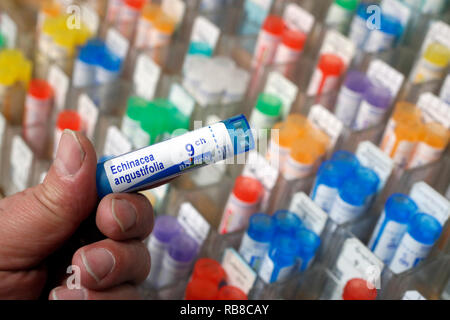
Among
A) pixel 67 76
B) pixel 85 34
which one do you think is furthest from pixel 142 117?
pixel 85 34

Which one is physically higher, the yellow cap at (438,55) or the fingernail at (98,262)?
the yellow cap at (438,55)

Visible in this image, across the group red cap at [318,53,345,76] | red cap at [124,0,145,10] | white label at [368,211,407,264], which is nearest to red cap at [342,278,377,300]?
white label at [368,211,407,264]

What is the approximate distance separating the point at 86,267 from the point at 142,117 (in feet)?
2.47

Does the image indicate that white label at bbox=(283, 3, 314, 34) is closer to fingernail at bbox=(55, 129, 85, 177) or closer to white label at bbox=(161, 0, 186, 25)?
white label at bbox=(161, 0, 186, 25)

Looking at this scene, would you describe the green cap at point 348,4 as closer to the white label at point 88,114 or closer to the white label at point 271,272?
the white label at point 88,114

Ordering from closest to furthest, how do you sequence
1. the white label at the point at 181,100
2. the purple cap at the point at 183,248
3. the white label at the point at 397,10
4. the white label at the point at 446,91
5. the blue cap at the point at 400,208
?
the blue cap at the point at 400,208, the purple cap at the point at 183,248, the white label at the point at 446,91, the white label at the point at 181,100, the white label at the point at 397,10

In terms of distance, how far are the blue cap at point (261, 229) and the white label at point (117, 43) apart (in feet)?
2.68

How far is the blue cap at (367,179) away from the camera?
145cm

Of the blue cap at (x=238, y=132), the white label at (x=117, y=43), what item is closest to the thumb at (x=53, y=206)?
the blue cap at (x=238, y=132)

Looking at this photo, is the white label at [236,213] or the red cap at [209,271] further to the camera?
the white label at [236,213]

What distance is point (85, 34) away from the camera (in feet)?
6.79

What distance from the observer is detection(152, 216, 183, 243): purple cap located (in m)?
1.52

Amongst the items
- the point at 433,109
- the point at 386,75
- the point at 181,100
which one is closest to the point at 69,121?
the point at 181,100
